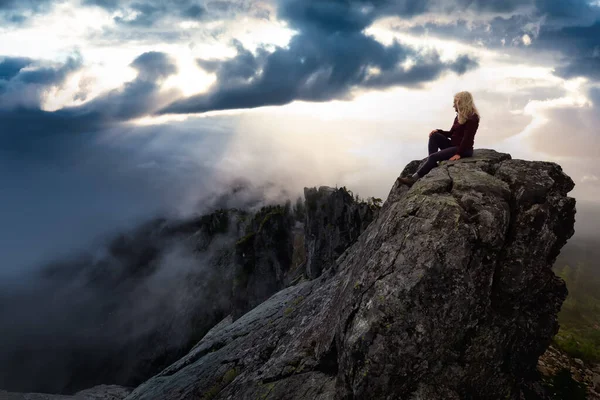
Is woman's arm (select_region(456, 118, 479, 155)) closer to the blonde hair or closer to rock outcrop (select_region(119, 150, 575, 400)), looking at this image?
the blonde hair

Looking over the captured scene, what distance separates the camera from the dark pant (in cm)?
1906

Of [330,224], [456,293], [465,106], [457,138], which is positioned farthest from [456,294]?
[330,224]

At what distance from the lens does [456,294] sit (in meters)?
13.9

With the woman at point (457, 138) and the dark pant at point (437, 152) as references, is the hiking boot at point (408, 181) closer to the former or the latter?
the woman at point (457, 138)

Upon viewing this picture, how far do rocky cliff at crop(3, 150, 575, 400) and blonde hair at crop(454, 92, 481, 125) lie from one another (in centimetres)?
208

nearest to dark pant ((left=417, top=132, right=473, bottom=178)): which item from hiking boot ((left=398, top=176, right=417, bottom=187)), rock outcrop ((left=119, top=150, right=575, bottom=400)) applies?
hiking boot ((left=398, top=176, right=417, bottom=187))

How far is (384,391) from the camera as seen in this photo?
1348 cm

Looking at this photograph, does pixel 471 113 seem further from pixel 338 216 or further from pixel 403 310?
pixel 338 216

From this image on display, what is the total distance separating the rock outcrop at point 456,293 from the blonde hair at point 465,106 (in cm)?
203

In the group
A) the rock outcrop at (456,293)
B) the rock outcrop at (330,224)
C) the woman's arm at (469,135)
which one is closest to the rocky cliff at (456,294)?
the rock outcrop at (456,293)

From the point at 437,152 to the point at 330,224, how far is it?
225 ft

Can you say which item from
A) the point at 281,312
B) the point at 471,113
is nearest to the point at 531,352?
the point at 471,113

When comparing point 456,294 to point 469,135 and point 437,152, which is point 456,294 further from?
point 469,135

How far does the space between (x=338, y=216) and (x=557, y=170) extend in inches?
2751
